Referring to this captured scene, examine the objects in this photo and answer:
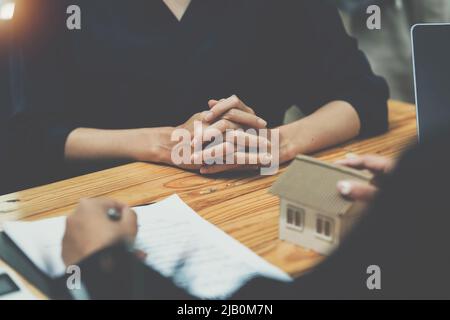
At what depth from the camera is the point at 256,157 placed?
1090 millimetres

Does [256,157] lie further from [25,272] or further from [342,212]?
[25,272]

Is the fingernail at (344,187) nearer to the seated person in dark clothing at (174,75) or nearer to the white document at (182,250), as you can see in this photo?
the white document at (182,250)

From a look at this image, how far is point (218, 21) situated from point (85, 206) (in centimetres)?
82

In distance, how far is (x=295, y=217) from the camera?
82cm

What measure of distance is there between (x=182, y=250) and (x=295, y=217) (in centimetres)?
17

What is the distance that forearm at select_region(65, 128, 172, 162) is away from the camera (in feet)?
3.78

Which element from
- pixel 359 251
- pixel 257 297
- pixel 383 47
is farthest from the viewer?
pixel 383 47

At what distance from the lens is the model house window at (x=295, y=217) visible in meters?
0.81

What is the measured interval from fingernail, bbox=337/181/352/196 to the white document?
0.14m

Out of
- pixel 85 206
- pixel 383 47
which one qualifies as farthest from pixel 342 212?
pixel 383 47

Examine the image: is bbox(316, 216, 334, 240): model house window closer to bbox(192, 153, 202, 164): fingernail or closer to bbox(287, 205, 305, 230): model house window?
bbox(287, 205, 305, 230): model house window

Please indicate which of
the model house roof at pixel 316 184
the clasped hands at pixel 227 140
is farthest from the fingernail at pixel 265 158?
the model house roof at pixel 316 184
